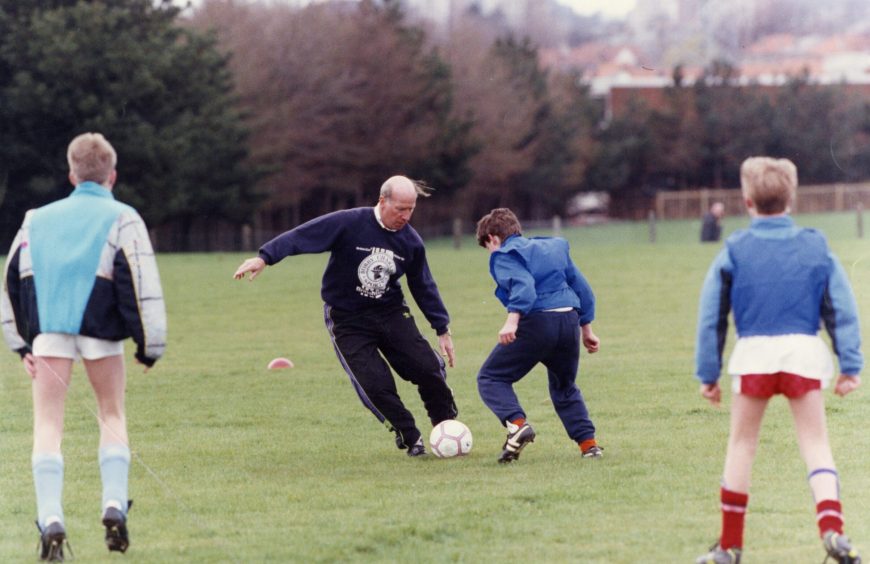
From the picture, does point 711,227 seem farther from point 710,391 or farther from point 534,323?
point 710,391

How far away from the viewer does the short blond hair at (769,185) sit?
19.1 ft

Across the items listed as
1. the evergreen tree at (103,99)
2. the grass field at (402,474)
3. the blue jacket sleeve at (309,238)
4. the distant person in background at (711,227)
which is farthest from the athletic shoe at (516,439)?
the evergreen tree at (103,99)

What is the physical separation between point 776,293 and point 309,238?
386cm

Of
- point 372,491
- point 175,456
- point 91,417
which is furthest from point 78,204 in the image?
point 91,417

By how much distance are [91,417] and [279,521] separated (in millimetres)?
5078

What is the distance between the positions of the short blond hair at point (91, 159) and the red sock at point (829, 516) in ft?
10.9

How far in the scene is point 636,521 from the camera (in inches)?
272

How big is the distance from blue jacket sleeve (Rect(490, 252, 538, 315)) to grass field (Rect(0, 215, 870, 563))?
40.2 inches

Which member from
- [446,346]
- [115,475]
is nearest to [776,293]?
[115,475]

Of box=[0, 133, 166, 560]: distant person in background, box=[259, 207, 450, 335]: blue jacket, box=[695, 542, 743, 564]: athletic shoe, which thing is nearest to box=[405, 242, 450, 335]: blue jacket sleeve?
box=[259, 207, 450, 335]: blue jacket

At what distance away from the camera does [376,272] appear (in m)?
9.25

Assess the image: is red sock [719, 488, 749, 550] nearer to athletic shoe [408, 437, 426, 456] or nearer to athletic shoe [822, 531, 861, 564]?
athletic shoe [822, 531, 861, 564]

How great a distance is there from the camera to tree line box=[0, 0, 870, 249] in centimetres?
4984

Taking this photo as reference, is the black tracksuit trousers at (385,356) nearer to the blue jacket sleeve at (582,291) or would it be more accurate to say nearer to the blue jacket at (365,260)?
the blue jacket at (365,260)
